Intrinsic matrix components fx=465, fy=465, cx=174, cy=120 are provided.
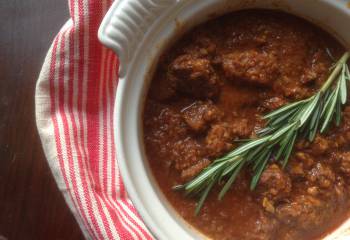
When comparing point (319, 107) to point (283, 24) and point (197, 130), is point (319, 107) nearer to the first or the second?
point (283, 24)

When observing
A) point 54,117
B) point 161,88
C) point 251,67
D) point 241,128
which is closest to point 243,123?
point 241,128

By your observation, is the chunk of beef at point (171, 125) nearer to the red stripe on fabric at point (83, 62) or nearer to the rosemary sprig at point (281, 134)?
the rosemary sprig at point (281, 134)

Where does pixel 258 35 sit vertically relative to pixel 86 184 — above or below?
above

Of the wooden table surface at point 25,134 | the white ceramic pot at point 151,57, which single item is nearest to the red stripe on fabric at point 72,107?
the wooden table surface at point 25,134

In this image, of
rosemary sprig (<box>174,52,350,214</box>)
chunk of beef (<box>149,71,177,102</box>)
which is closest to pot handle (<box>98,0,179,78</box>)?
chunk of beef (<box>149,71,177,102</box>)

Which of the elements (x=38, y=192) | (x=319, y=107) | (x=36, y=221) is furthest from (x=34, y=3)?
(x=319, y=107)

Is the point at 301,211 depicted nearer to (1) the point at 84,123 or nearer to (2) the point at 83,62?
(1) the point at 84,123
